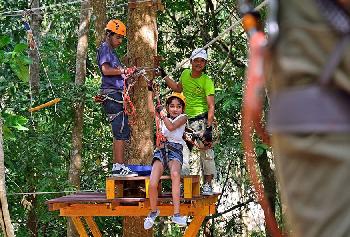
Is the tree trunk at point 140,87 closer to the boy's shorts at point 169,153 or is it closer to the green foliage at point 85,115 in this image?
the boy's shorts at point 169,153

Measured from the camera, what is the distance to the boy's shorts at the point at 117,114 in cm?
656

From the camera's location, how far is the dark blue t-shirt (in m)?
6.47

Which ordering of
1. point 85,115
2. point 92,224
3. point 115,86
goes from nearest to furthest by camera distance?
point 115,86 → point 92,224 → point 85,115

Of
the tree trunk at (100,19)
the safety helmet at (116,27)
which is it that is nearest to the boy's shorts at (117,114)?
the safety helmet at (116,27)

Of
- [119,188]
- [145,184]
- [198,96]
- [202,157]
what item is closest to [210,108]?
[198,96]

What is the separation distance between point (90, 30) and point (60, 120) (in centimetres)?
193

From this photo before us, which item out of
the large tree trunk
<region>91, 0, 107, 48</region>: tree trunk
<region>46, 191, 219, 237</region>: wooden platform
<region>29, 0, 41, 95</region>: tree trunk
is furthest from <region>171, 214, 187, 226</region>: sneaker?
<region>29, 0, 41, 95</region>: tree trunk

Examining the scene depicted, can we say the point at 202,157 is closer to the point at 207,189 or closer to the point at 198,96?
the point at 207,189

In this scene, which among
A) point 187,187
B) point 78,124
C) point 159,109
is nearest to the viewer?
point 159,109

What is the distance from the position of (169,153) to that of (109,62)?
2.98ft

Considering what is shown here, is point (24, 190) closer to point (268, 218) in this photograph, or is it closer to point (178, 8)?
point (178, 8)

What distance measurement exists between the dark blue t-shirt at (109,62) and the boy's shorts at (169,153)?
2.32ft

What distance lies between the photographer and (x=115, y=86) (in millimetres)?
6562

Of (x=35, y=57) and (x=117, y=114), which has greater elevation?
(x=35, y=57)
